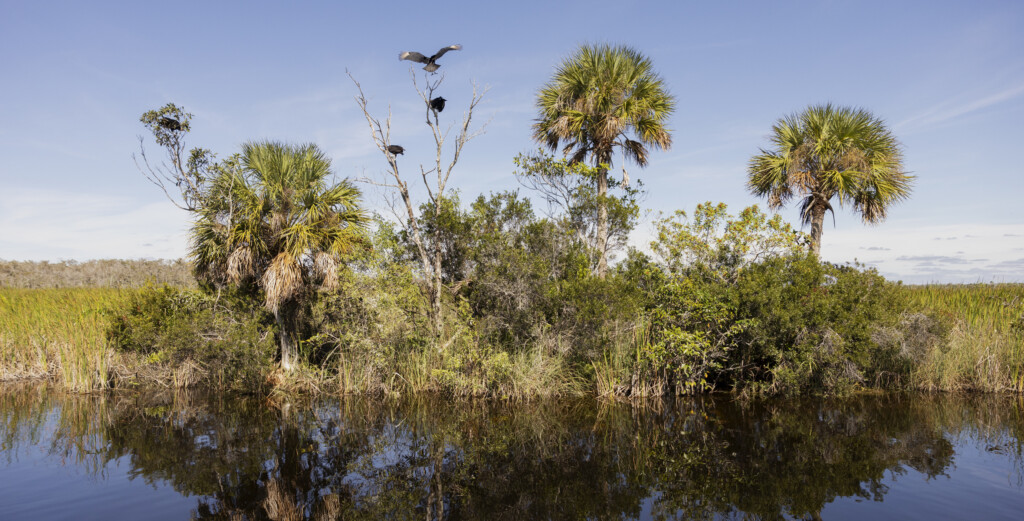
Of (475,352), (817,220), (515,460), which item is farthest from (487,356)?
(817,220)

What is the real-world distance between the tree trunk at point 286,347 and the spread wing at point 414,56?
597 centimetres

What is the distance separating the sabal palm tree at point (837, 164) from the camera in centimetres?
1711

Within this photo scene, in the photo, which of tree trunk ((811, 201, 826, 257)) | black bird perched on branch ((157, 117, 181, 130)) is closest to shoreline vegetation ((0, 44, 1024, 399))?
black bird perched on branch ((157, 117, 181, 130))

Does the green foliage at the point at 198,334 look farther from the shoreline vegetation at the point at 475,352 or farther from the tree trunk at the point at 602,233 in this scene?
the tree trunk at the point at 602,233

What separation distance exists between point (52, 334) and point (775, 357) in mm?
16648

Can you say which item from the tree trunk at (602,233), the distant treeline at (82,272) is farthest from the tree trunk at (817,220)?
the distant treeline at (82,272)

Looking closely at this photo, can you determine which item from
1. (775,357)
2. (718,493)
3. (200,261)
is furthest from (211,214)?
(775,357)

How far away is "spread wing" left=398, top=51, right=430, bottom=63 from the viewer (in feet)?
34.9

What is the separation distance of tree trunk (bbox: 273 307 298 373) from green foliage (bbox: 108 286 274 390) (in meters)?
0.30

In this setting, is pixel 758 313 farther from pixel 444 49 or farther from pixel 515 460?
pixel 444 49

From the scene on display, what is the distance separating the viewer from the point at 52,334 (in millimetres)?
13250

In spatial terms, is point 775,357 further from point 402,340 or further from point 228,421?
point 228,421

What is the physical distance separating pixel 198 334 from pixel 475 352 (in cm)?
624

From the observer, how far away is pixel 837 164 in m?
17.3
